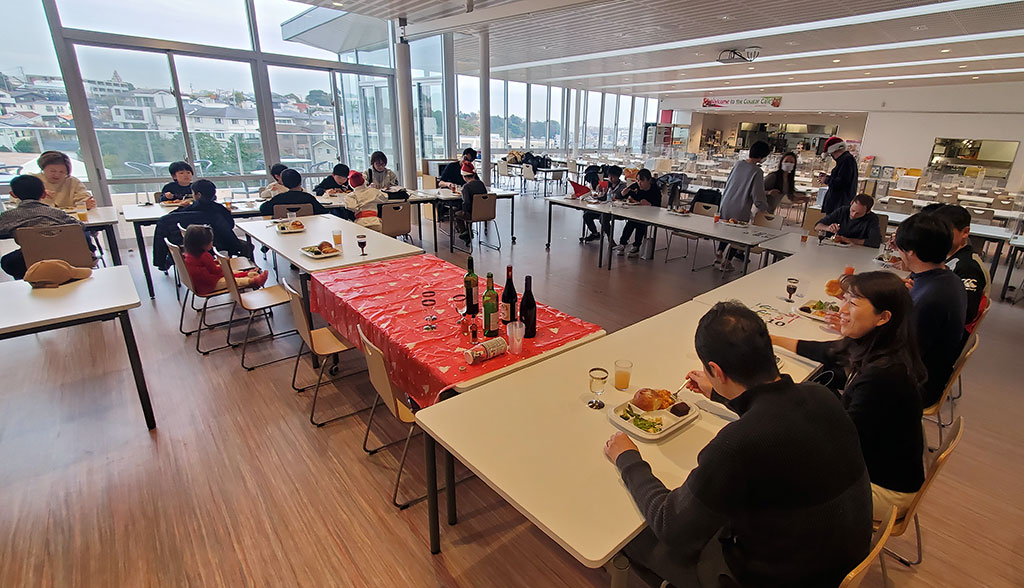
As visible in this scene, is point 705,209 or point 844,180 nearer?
point 844,180

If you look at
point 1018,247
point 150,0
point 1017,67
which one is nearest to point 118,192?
point 150,0

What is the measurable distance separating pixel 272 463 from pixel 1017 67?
14386mm

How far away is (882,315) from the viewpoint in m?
1.58

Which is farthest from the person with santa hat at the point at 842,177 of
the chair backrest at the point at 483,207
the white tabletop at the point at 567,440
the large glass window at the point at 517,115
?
the large glass window at the point at 517,115

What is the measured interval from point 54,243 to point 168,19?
15.2ft

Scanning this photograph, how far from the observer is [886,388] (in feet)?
4.78

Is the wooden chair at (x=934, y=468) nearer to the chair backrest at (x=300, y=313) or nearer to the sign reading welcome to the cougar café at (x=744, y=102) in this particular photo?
the chair backrest at (x=300, y=313)

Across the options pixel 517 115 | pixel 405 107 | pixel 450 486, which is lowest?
pixel 450 486

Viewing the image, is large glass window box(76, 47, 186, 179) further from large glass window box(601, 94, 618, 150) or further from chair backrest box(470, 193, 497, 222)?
large glass window box(601, 94, 618, 150)

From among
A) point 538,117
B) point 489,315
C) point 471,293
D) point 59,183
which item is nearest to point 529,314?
point 489,315

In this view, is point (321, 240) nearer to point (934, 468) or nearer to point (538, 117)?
point (934, 468)

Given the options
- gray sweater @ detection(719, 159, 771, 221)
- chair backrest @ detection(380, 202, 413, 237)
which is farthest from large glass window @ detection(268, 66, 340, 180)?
gray sweater @ detection(719, 159, 771, 221)

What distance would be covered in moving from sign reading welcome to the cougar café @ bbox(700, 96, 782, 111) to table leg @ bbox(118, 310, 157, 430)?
19.1 meters

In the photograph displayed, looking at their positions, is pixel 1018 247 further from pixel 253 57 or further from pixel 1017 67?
pixel 253 57
